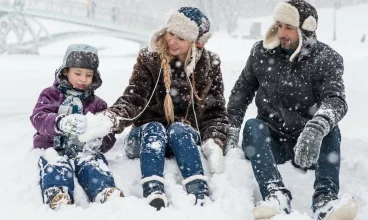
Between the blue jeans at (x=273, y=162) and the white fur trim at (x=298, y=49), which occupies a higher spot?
the white fur trim at (x=298, y=49)

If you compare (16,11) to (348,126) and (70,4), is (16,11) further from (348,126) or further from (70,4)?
(348,126)

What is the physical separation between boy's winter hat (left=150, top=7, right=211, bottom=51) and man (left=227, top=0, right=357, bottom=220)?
535 mm

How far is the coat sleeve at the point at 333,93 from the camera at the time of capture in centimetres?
290

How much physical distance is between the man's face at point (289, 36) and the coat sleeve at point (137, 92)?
110 centimetres

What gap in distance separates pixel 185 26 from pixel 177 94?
0.55 meters

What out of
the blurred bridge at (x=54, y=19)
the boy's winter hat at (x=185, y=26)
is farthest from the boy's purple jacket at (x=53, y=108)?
the blurred bridge at (x=54, y=19)

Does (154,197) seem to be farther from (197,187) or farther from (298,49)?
(298,49)

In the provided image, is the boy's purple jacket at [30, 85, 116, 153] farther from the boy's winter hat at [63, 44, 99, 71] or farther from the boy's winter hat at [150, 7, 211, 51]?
the boy's winter hat at [150, 7, 211, 51]

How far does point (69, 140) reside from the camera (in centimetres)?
323

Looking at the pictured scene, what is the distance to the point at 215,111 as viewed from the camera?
3.66 m

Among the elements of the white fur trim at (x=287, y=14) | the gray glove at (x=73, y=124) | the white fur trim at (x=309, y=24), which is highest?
the white fur trim at (x=287, y=14)

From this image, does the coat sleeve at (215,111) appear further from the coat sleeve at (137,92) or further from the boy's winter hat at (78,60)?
the boy's winter hat at (78,60)

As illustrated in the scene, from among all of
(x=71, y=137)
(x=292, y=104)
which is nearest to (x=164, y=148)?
(x=71, y=137)

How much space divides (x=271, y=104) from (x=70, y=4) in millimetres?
24969
